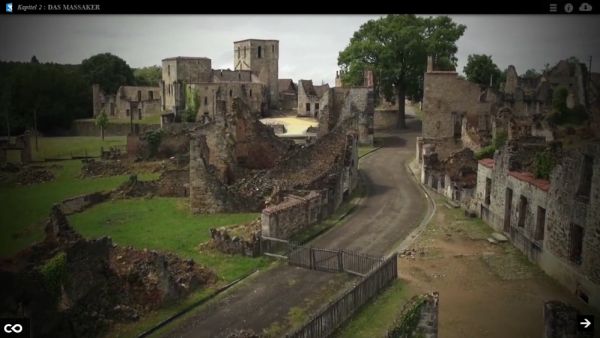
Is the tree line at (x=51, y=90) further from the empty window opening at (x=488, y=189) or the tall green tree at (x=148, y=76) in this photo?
the empty window opening at (x=488, y=189)

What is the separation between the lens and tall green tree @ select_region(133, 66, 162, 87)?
76562 mm

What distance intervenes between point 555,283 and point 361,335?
656cm

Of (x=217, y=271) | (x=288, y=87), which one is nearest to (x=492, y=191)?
(x=217, y=271)

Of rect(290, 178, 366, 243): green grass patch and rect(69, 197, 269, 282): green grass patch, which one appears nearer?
rect(69, 197, 269, 282): green grass patch

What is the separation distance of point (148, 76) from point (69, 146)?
45870mm

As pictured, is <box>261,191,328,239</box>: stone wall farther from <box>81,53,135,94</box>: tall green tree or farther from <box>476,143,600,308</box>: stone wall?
<box>81,53,135,94</box>: tall green tree

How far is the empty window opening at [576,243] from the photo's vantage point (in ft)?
49.8

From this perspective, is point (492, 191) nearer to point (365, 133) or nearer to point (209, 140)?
point (209, 140)

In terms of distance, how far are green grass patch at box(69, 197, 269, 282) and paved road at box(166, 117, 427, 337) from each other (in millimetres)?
1458

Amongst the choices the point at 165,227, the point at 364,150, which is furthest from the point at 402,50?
the point at 165,227

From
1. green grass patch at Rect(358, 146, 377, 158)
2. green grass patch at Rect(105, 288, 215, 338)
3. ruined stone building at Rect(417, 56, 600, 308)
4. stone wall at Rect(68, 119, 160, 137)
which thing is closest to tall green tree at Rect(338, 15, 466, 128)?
ruined stone building at Rect(417, 56, 600, 308)

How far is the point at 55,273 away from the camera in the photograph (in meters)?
12.2

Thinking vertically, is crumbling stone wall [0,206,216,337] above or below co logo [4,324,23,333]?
below
